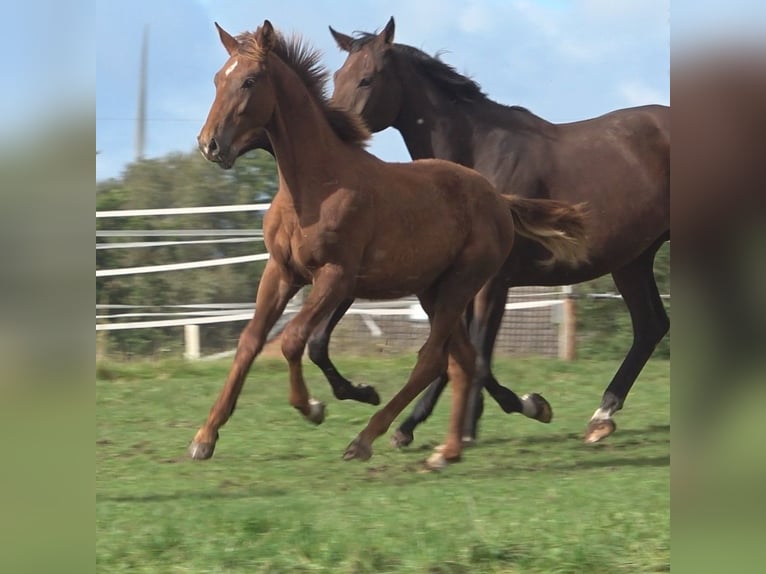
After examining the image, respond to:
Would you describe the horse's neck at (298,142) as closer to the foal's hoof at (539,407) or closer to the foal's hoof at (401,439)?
the foal's hoof at (401,439)

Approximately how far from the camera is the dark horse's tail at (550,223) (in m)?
5.25

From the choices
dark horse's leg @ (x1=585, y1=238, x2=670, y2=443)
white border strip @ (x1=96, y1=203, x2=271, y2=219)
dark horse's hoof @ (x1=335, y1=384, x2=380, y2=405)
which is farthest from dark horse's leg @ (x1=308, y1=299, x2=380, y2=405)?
white border strip @ (x1=96, y1=203, x2=271, y2=219)

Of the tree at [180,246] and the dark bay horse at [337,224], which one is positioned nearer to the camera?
the dark bay horse at [337,224]

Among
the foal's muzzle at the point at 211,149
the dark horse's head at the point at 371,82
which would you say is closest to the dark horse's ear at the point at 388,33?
the dark horse's head at the point at 371,82

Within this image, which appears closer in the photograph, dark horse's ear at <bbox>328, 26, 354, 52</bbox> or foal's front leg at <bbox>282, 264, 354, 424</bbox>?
foal's front leg at <bbox>282, 264, 354, 424</bbox>

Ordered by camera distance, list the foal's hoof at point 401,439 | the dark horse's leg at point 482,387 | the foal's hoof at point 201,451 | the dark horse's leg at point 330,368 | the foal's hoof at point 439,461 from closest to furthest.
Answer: the foal's hoof at point 201,451 → the foal's hoof at point 439,461 → the dark horse's leg at point 330,368 → the foal's hoof at point 401,439 → the dark horse's leg at point 482,387

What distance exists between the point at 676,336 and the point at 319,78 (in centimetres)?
323

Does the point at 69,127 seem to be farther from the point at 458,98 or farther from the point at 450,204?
the point at 458,98

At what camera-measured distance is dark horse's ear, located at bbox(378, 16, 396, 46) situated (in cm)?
570

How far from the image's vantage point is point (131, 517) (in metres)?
3.80

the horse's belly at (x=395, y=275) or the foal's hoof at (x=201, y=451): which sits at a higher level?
the horse's belly at (x=395, y=275)

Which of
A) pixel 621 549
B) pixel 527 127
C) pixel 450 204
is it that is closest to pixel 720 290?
pixel 621 549


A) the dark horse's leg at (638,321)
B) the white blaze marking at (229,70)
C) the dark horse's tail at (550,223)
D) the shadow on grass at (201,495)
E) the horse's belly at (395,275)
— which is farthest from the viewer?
the dark horse's leg at (638,321)

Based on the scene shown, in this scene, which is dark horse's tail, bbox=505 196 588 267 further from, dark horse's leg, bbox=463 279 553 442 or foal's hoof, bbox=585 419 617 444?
foal's hoof, bbox=585 419 617 444
